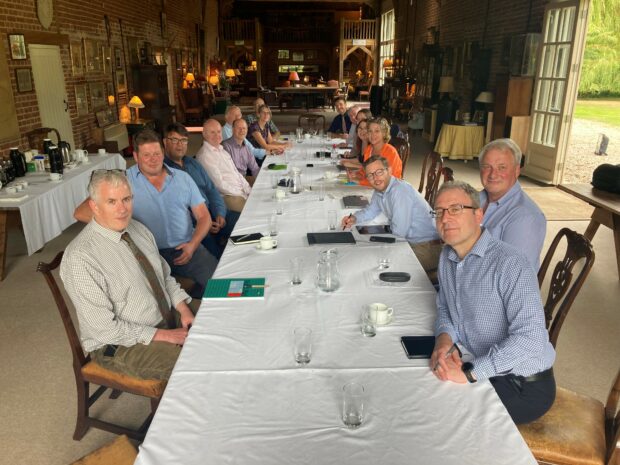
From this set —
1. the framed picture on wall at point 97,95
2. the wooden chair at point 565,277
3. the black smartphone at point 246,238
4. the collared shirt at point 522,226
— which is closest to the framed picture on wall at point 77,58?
the framed picture on wall at point 97,95

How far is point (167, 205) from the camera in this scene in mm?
3160

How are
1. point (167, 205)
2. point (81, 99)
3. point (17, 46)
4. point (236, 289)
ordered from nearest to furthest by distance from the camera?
point (236, 289) < point (167, 205) < point (17, 46) < point (81, 99)

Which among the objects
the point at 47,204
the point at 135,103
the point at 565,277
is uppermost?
the point at 135,103

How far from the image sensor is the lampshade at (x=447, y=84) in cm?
1059

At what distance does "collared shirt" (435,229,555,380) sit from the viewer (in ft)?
5.35

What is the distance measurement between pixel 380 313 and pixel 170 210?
1.84m

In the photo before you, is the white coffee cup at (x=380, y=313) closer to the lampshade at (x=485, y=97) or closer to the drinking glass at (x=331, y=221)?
the drinking glass at (x=331, y=221)

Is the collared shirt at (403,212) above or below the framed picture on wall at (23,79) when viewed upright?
below

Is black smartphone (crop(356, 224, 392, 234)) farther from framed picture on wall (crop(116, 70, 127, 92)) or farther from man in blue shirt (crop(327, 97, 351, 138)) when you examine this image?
framed picture on wall (crop(116, 70, 127, 92))

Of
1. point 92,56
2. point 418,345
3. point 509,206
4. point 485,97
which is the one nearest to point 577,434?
point 418,345

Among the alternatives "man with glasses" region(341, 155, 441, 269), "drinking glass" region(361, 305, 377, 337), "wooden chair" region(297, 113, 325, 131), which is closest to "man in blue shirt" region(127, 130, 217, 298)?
"man with glasses" region(341, 155, 441, 269)

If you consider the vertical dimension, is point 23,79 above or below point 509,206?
above

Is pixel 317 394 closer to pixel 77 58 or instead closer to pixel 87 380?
pixel 87 380

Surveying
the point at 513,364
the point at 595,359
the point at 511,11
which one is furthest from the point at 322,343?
the point at 511,11
